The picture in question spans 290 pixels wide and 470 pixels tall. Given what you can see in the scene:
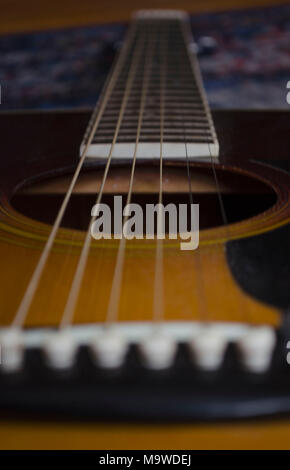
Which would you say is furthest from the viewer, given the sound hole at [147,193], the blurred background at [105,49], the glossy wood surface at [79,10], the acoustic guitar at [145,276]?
the glossy wood surface at [79,10]

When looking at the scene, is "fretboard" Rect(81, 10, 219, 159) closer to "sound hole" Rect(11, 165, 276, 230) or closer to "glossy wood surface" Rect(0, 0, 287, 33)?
"sound hole" Rect(11, 165, 276, 230)

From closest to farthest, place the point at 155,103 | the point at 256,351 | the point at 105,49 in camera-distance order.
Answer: the point at 256,351 → the point at 155,103 → the point at 105,49

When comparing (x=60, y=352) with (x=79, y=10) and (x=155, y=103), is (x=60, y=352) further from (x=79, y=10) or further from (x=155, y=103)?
(x=79, y=10)

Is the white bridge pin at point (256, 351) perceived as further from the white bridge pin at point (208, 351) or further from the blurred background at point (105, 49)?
the blurred background at point (105, 49)

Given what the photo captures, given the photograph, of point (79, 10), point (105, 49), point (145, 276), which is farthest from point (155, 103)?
point (79, 10)

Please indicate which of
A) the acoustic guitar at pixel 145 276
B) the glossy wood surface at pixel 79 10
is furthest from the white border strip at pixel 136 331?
the glossy wood surface at pixel 79 10

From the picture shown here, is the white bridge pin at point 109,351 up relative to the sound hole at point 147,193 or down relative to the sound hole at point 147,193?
down

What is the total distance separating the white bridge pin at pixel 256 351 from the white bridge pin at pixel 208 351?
0.01 m

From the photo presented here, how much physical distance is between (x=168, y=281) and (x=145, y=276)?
0.02 m

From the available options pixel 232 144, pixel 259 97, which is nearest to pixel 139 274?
pixel 232 144

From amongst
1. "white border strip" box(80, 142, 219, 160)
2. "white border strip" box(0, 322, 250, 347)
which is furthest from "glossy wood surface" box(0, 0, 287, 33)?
"white border strip" box(0, 322, 250, 347)

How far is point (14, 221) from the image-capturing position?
2.13 ft

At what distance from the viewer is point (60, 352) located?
0.35 meters

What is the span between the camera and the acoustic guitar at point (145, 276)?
1.06 feet
